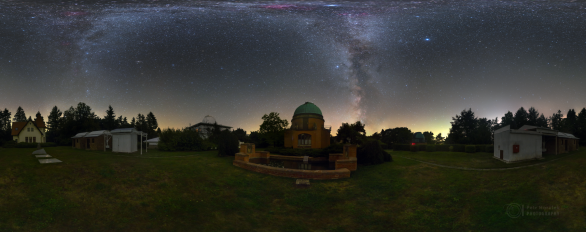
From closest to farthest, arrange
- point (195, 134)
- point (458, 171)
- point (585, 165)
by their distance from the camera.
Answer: point (585, 165), point (458, 171), point (195, 134)

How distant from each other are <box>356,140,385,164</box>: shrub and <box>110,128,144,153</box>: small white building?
22.6 meters

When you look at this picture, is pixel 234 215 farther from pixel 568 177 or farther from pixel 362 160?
pixel 568 177

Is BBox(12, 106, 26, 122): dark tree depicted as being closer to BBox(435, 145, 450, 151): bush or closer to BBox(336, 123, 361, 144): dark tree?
BBox(336, 123, 361, 144): dark tree

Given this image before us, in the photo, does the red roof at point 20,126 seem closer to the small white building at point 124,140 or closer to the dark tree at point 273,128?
the small white building at point 124,140

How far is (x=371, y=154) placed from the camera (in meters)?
21.3

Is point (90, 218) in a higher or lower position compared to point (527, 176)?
lower

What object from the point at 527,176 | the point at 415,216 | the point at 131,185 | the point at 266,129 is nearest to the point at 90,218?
the point at 131,185

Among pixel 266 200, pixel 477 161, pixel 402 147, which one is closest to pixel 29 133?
pixel 266 200

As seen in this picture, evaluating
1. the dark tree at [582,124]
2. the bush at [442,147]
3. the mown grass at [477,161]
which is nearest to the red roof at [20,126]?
the mown grass at [477,161]

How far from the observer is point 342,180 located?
16719 millimetres

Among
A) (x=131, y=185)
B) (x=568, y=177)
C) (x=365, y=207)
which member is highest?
(x=568, y=177)

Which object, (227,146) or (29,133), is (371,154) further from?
(29,133)

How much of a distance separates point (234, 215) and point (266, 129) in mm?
33138

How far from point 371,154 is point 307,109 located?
24.7 metres
